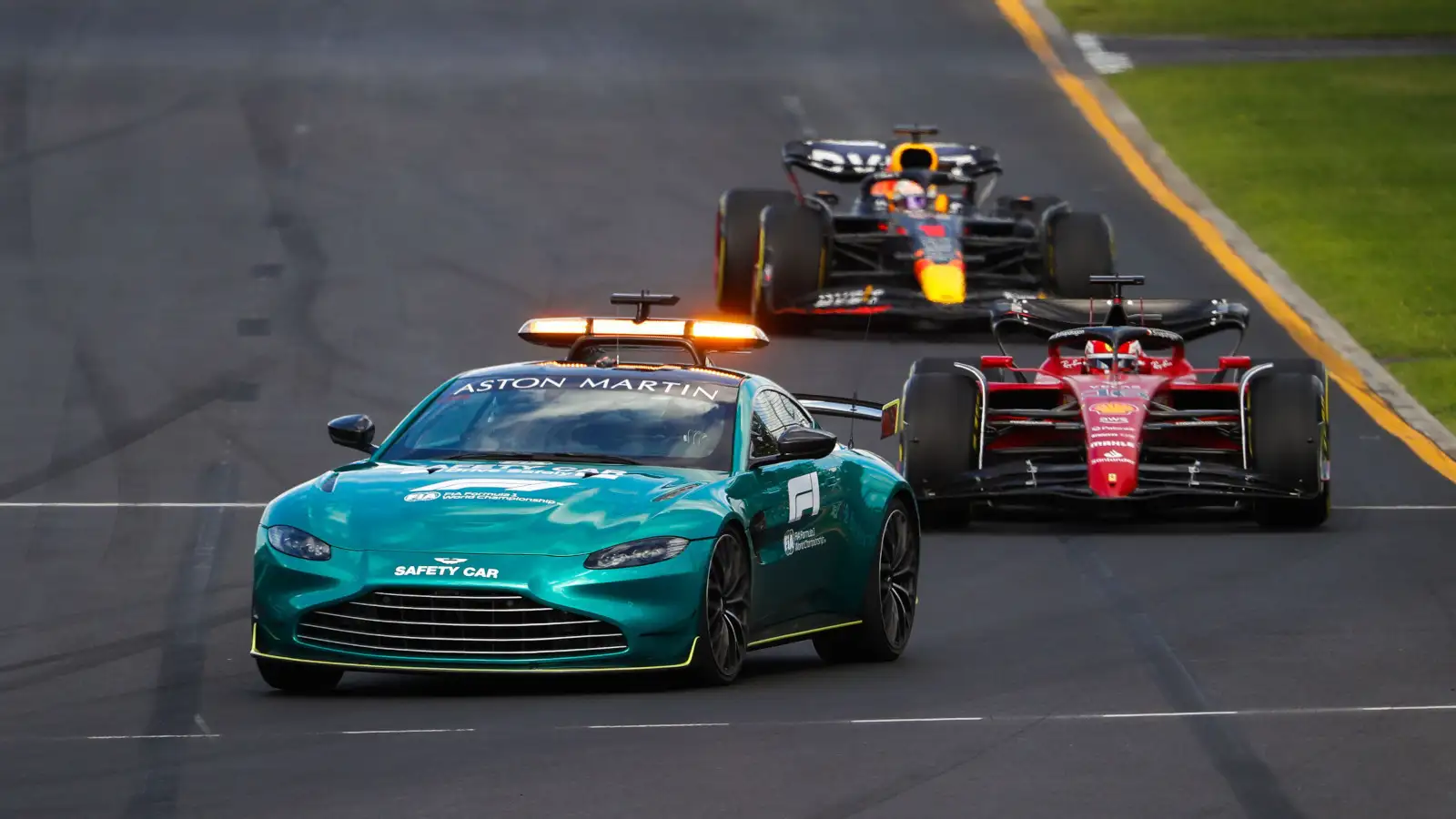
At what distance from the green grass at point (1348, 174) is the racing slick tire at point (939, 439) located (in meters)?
5.83

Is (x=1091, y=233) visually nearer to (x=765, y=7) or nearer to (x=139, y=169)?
(x=139, y=169)

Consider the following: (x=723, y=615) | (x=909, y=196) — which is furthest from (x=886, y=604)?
(x=909, y=196)

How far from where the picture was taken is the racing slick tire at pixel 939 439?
16.1 metres

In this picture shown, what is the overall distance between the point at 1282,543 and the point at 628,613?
Result: 683 centimetres

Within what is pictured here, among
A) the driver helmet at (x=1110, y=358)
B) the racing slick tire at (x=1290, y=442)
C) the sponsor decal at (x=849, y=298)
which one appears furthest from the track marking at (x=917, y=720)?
the sponsor decal at (x=849, y=298)

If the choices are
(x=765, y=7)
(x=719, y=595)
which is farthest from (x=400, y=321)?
(x=765, y=7)

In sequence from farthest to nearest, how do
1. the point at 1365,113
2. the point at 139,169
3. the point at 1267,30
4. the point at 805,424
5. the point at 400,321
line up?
the point at 1267,30 < the point at 1365,113 < the point at 139,169 < the point at 400,321 < the point at 805,424

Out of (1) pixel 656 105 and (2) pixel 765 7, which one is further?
(2) pixel 765 7

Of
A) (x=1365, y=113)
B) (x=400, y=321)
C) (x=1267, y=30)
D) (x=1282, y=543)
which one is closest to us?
(x=1282, y=543)

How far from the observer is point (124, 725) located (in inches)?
366

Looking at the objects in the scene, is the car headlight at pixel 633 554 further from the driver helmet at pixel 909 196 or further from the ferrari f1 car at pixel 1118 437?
the driver helmet at pixel 909 196

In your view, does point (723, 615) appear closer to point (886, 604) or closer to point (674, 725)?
point (674, 725)

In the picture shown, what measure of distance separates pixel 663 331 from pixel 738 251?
11947 mm

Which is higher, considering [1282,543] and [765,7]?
[765,7]
